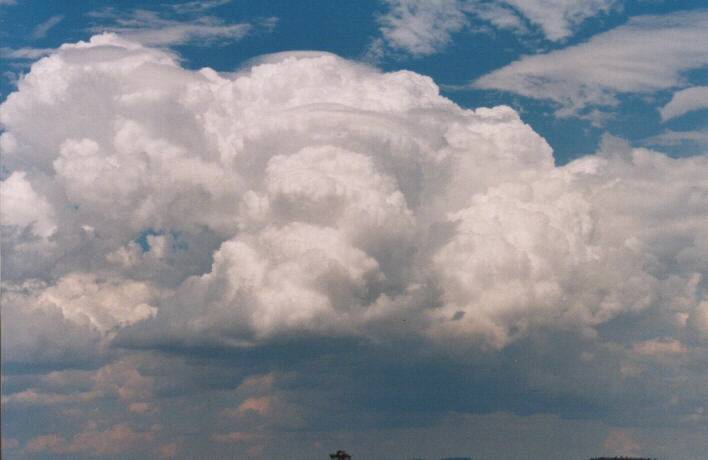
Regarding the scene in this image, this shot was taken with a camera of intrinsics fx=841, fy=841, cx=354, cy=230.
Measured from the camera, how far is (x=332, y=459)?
156375 millimetres

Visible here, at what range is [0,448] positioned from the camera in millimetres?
88375

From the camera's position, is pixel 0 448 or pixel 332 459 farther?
pixel 332 459

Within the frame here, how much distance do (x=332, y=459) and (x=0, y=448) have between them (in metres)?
78.2
